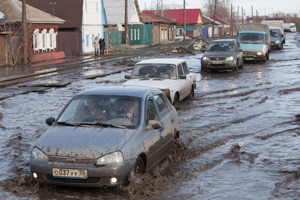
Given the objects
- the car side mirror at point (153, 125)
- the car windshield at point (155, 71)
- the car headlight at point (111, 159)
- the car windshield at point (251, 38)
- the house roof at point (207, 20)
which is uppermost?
the house roof at point (207, 20)

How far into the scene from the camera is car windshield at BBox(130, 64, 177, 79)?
45.3 ft

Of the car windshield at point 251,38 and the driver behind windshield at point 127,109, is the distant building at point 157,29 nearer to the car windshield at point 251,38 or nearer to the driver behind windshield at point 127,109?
the car windshield at point 251,38

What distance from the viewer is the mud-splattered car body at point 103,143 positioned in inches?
237

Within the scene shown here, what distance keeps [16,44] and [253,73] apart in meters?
17.6

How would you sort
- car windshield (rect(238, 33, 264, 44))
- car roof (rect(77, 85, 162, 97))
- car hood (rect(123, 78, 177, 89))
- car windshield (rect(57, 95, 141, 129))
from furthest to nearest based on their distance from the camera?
car windshield (rect(238, 33, 264, 44))
car hood (rect(123, 78, 177, 89))
car roof (rect(77, 85, 162, 97))
car windshield (rect(57, 95, 141, 129))

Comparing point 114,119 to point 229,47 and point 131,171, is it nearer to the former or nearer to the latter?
point 131,171

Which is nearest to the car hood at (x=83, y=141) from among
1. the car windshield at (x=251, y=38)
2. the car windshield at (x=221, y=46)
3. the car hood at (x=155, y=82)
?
the car hood at (x=155, y=82)

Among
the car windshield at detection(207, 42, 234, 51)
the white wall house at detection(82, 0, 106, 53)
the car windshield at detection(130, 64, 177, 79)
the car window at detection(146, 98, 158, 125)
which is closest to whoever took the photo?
the car window at detection(146, 98, 158, 125)

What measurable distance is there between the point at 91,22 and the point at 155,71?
39186mm

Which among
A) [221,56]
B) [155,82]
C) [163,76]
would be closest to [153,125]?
[155,82]

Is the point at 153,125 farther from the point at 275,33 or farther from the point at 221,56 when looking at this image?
the point at 275,33

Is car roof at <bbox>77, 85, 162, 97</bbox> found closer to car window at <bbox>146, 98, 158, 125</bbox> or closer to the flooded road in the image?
car window at <bbox>146, 98, 158, 125</bbox>

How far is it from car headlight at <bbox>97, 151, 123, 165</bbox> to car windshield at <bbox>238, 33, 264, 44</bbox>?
2546 centimetres

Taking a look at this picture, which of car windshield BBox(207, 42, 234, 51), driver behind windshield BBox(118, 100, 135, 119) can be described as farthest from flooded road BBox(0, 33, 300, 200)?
car windshield BBox(207, 42, 234, 51)
